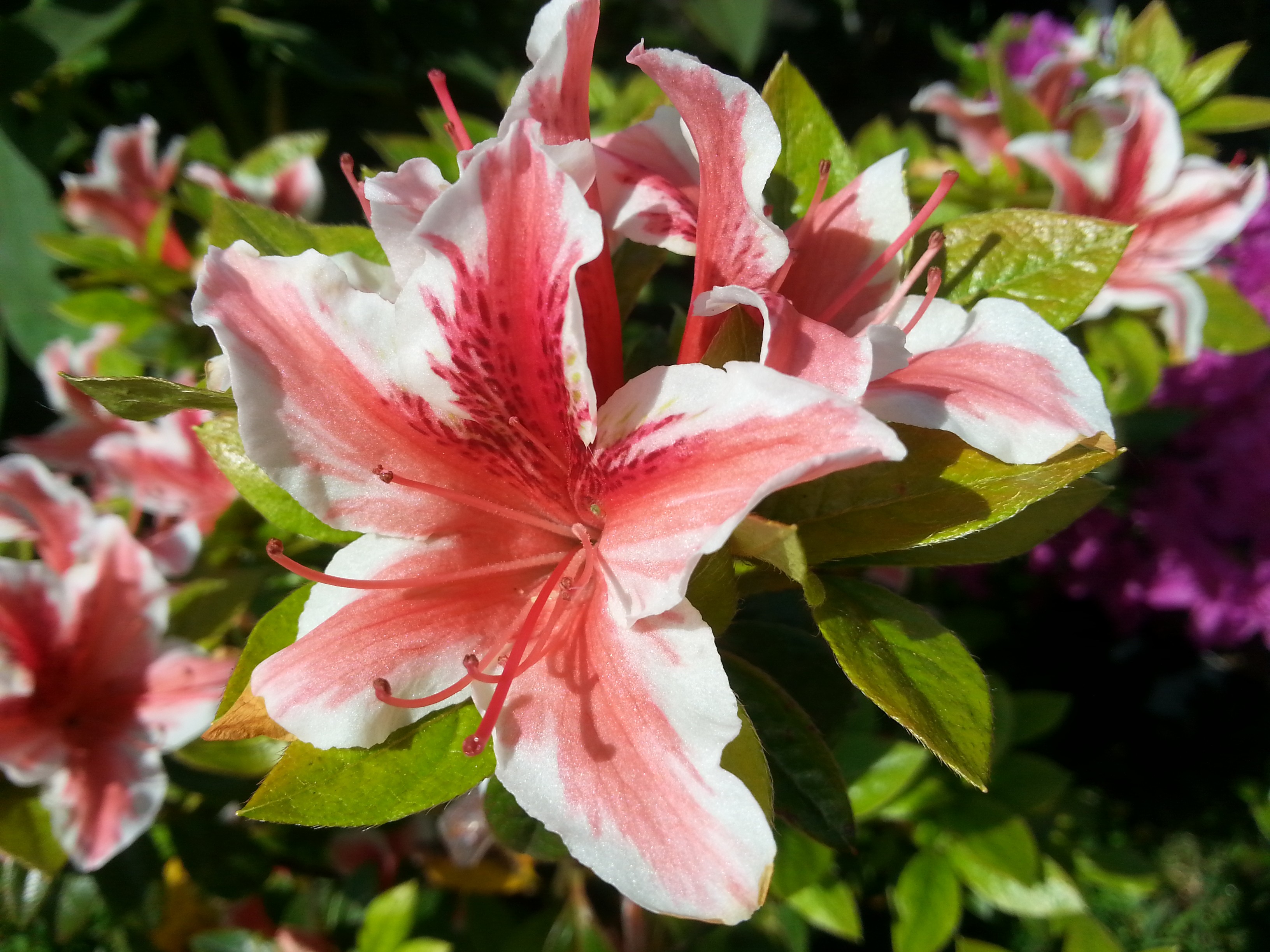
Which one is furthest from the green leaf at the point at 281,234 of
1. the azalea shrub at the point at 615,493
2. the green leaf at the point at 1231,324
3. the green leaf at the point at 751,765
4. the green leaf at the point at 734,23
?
the green leaf at the point at 734,23

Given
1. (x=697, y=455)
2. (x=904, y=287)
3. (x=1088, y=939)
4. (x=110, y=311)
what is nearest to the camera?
(x=697, y=455)

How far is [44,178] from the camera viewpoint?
1.81 meters

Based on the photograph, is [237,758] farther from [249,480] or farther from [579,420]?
[579,420]

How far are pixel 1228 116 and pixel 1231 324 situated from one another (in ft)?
1.01

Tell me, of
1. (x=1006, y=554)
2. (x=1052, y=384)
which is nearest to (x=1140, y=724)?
(x=1006, y=554)

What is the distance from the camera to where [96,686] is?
3.19 feet

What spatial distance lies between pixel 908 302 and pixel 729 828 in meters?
0.34

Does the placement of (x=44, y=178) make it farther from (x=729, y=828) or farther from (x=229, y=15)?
(x=729, y=828)

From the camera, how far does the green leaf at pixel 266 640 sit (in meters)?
0.61

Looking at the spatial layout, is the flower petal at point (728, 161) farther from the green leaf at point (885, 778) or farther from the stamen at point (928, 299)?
the green leaf at point (885, 778)

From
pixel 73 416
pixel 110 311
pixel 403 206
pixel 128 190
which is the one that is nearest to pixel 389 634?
pixel 403 206

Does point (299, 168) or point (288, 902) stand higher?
point (299, 168)

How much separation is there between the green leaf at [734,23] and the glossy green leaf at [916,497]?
157cm

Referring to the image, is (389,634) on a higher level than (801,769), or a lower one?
higher
